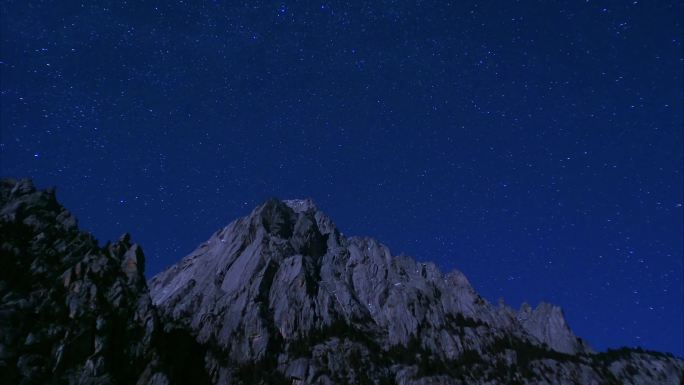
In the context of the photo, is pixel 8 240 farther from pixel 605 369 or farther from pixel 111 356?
pixel 605 369

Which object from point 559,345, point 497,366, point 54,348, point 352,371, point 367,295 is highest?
point 367,295

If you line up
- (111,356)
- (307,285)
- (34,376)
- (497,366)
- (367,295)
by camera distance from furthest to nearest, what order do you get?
1. (367,295)
2. (307,285)
3. (497,366)
4. (111,356)
5. (34,376)

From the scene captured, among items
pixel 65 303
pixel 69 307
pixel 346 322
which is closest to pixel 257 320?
pixel 346 322

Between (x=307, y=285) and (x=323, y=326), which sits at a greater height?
(x=307, y=285)

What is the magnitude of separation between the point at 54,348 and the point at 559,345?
14978 cm

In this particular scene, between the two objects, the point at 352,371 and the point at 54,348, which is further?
the point at 352,371

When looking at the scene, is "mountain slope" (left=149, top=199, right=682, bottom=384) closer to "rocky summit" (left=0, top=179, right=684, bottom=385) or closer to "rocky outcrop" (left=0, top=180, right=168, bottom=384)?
"rocky summit" (left=0, top=179, right=684, bottom=385)

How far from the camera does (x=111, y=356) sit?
8712 centimetres

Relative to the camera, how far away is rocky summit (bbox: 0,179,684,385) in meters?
86.6

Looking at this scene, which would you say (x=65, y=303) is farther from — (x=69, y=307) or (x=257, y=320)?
(x=257, y=320)

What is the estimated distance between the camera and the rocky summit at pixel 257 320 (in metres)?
86.6

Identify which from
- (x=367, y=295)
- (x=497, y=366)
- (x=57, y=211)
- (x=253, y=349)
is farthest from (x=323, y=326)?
(x=57, y=211)

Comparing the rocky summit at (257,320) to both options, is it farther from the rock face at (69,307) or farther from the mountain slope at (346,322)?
the mountain slope at (346,322)

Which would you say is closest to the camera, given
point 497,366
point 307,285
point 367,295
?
point 497,366
